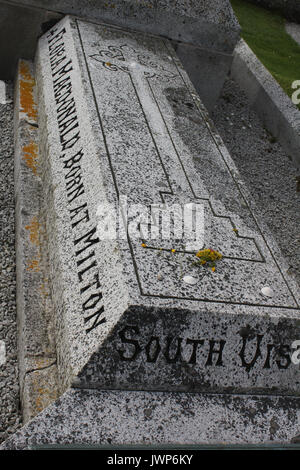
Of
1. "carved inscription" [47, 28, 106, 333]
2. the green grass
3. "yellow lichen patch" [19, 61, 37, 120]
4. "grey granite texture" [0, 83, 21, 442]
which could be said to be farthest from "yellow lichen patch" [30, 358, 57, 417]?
the green grass

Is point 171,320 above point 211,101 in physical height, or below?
below

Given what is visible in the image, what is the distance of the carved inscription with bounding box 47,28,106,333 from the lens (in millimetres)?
2383

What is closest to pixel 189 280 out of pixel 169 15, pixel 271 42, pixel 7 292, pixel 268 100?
pixel 7 292

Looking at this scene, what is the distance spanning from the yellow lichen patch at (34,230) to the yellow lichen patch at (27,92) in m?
1.33

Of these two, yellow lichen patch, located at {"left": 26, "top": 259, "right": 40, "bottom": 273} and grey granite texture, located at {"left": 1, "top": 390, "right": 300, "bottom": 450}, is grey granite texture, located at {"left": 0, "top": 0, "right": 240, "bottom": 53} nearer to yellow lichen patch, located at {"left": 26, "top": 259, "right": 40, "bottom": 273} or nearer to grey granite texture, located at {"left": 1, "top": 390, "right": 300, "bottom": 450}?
yellow lichen patch, located at {"left": 26, "top": 259, "right": 40, "bottom": 273}

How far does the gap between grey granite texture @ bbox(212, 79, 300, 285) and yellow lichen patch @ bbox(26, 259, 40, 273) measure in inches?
69.8

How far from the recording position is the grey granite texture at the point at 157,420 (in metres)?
2.02

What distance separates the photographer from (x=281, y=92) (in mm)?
5863

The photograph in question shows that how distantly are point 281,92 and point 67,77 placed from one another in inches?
110

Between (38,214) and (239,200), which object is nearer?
(239,200)

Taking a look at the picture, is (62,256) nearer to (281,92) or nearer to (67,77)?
(67,77)

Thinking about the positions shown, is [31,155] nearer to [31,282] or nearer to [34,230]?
[34,230]

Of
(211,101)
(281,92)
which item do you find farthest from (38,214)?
(281,92)

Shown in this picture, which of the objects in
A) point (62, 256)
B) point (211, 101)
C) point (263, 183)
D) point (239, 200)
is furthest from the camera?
point (211, 101)
